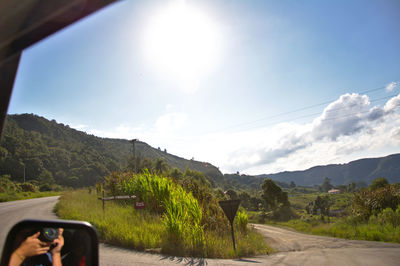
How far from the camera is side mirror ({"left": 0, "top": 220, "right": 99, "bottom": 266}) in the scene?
3.73ft

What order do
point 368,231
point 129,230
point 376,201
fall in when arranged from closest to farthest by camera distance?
point 129,230 → point 368,231 → point 376,201

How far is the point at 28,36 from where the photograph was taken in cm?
187

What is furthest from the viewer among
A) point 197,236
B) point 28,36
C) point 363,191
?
point 363,191

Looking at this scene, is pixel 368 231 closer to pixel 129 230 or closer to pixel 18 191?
pixel 129 230

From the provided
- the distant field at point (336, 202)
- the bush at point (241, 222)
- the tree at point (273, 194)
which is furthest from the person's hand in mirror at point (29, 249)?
the distant field at point (336, 202)

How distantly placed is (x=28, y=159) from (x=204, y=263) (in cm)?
6532

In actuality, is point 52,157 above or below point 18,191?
above

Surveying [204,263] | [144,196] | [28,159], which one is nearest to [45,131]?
[28,159]

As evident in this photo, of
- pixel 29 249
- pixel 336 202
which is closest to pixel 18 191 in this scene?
pixel 29 249

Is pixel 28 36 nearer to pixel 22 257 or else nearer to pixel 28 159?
pixel 22 257

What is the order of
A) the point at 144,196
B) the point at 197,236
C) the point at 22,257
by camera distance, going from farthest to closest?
the point at 144,196
the point at 197,236
the point at 22,257

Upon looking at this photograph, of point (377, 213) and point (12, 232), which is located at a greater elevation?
point (12, 232)

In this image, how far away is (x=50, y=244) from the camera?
1.17 metres

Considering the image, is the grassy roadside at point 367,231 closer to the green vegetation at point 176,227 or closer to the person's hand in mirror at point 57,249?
the green vegetation at point 176,227
